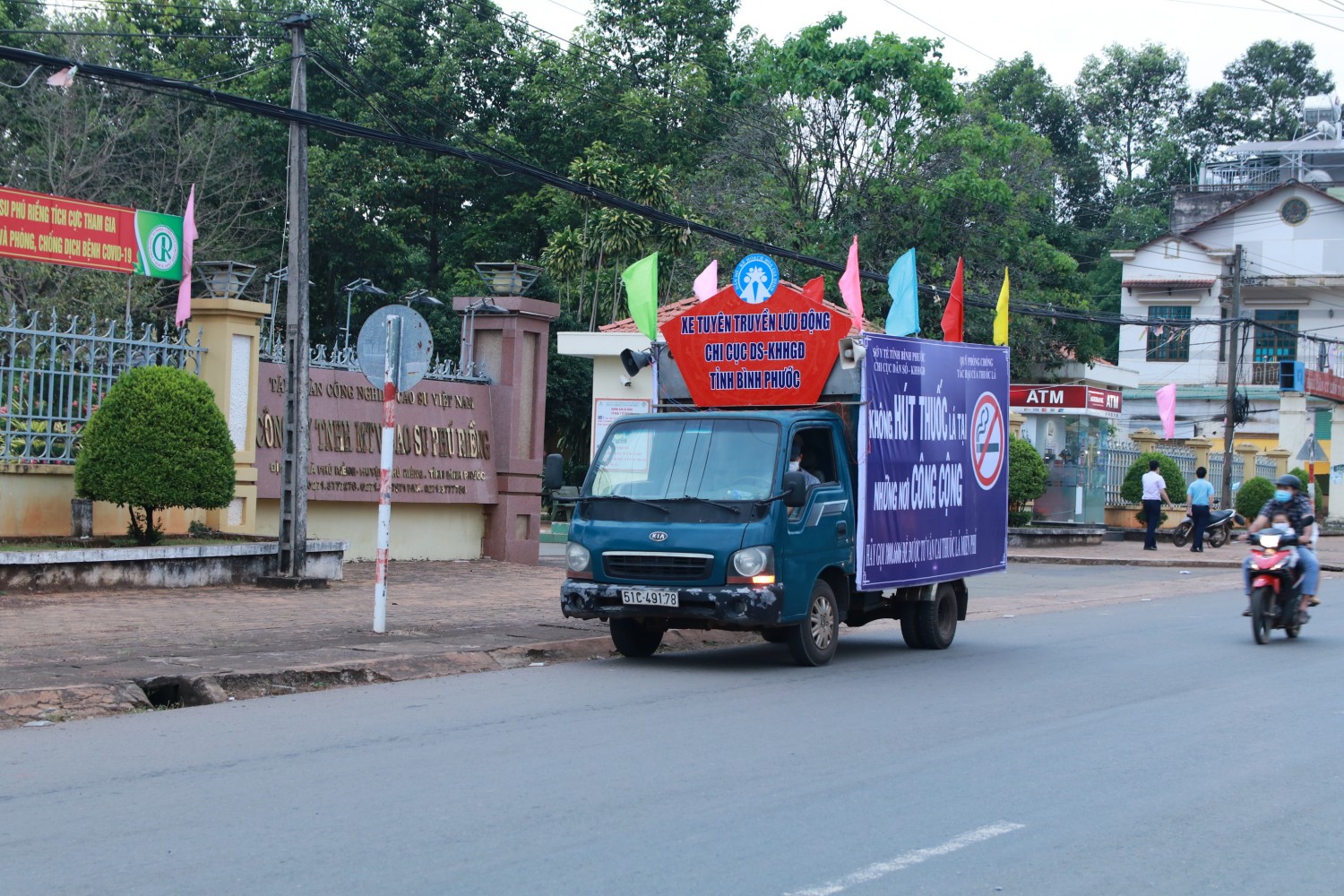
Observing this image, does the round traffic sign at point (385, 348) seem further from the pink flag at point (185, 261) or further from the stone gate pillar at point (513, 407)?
the stone gate pillar at point (513, 407)

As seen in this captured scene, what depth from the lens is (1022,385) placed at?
3319cm

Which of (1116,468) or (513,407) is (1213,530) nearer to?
(1116,468)

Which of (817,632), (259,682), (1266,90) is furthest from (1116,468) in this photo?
(1266,90)

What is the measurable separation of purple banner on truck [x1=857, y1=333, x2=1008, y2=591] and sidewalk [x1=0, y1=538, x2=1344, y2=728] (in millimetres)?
2307

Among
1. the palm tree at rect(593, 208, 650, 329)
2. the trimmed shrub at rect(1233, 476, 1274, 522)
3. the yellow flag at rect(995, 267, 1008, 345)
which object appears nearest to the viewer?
the yellow flag at rect(995, 267, 1008, 345)

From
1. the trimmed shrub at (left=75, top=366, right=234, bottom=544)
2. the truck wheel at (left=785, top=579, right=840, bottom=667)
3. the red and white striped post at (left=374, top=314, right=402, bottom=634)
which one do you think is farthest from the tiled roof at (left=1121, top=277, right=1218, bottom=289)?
the red and white striped post at (left=374, top=314, right=402, bottom=634)

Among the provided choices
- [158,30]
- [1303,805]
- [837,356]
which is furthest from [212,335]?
[158,30]

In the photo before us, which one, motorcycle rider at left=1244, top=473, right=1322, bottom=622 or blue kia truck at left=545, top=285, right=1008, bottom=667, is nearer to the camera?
blue kia truck at left=545, top=285, right=1008, bottom=667

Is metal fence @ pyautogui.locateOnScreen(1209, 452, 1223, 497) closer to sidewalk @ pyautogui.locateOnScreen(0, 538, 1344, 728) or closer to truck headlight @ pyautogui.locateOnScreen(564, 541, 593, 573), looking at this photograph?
sidewalk @ pyautogui.locateOnScreen(0, 538, 1344, 728)

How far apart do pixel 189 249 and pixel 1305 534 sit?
1211 centimetres

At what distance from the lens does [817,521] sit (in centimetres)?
1126

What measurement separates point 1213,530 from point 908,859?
94.5 ft

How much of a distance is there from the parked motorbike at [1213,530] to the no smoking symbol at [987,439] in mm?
18804

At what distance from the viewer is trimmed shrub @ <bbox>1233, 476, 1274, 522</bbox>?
124ft
